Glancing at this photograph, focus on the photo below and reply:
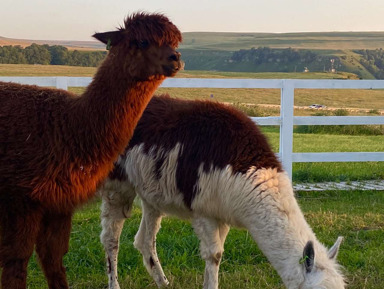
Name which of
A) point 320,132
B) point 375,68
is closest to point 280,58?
point 375,68

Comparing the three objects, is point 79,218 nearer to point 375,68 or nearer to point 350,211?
point 350,211

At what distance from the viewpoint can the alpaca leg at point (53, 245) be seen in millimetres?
3986

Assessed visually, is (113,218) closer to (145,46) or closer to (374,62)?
(145,46)

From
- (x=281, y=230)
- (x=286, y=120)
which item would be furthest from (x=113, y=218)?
(x=286, y=120)

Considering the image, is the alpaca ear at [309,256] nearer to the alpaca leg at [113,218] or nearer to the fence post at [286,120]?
the alpaca leg at [113,218]

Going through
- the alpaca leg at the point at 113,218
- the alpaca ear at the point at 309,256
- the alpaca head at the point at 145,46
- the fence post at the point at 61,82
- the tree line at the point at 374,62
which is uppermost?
the alpaca head at the point at 145,46

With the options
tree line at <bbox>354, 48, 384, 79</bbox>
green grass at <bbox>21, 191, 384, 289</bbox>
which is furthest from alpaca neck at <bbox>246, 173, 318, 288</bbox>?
tree line at <bbox>354, 48, 384, 79</bbox>

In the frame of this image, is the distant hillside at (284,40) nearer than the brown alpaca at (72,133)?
No

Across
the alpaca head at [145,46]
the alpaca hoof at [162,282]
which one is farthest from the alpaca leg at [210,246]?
the alpaca head at [145,46]

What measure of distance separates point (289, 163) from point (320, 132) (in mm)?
9843

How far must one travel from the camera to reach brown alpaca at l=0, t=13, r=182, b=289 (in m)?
3.54

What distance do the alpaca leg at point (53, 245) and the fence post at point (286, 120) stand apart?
456cm

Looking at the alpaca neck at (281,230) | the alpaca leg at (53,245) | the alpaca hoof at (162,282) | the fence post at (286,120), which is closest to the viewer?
the alpaca neck at (281,230)

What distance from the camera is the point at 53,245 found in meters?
4.04
